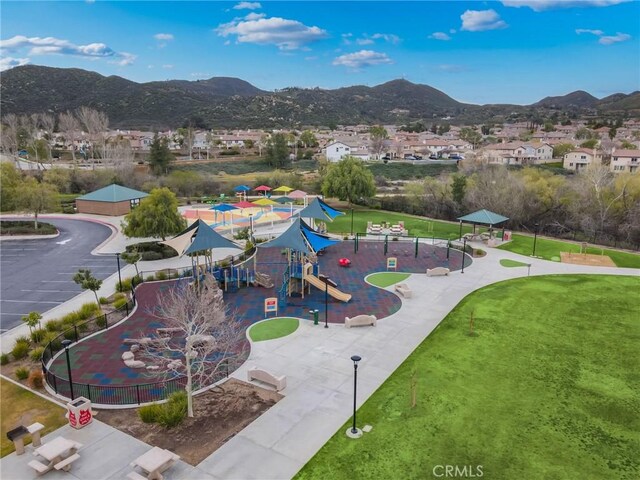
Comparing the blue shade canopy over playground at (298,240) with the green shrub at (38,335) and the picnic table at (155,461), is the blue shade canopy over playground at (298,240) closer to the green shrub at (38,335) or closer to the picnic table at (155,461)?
the green shrub at (38,335)

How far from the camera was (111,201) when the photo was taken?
48125 millimetres

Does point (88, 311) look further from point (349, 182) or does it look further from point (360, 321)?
point (349, 182)

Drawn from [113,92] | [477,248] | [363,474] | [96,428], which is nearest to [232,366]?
[96,428]

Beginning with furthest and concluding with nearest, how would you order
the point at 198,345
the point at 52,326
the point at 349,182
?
the point at 349,182, the point at 52,326, the point at 198,345

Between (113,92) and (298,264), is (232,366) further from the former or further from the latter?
(113,92)

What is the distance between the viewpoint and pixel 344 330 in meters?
19.4

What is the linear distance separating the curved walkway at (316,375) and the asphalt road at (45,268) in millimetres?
13198

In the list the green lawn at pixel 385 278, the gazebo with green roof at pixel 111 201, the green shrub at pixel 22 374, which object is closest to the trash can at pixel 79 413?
the green shrub at pixel 22 374

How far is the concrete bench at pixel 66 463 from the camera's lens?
1066 cm

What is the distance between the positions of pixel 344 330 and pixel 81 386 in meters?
10.2

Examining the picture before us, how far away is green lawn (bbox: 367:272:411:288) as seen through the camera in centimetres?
2600

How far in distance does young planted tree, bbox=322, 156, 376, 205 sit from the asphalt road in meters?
24.3
